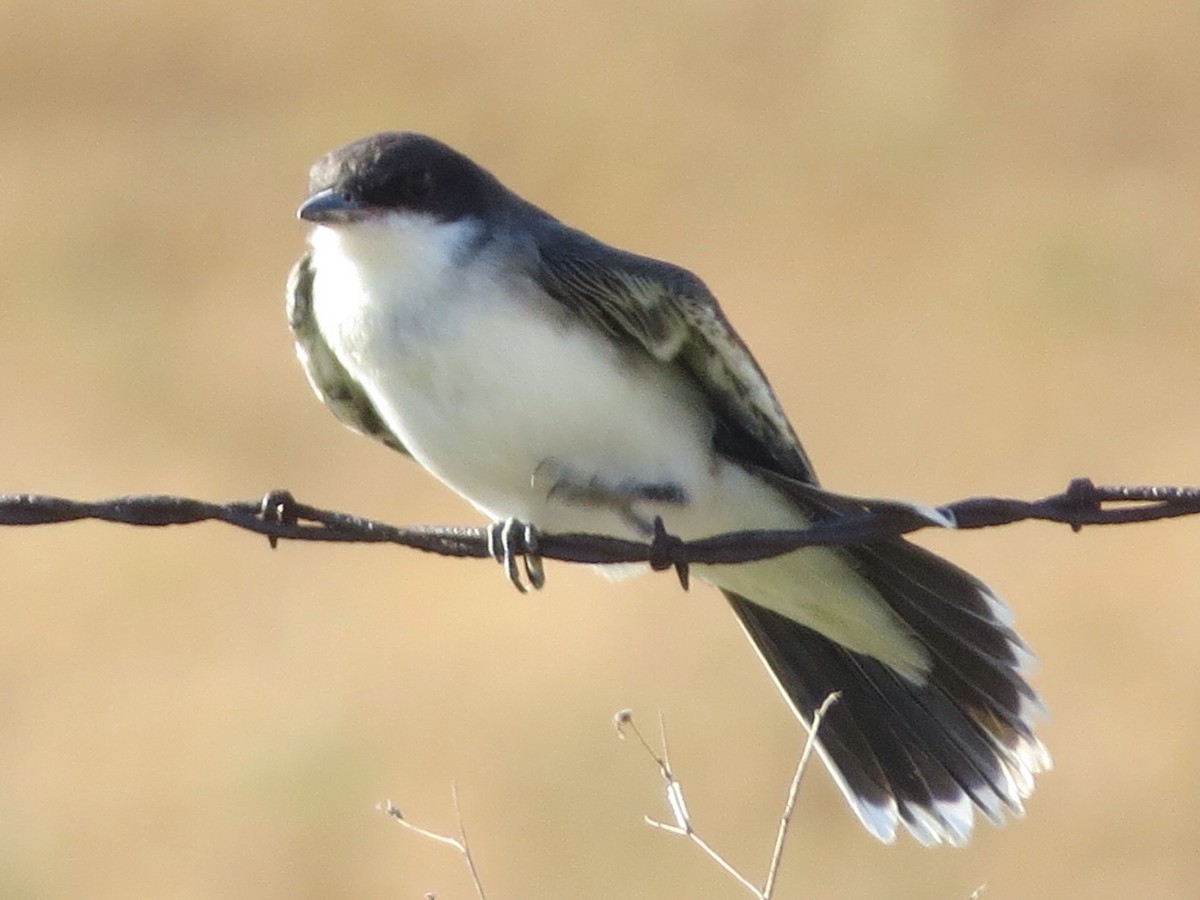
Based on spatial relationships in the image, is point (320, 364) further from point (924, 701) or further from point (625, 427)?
point (924, 701)

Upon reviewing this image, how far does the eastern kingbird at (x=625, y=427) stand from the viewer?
6305mm

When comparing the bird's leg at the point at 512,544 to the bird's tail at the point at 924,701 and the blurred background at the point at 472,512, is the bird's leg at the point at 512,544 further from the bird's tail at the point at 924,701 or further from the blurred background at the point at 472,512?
the blurred background at the point at 472,512

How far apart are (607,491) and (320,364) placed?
88 cm

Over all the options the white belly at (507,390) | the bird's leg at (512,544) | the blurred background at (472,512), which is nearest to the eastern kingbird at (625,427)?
the white belly at (507,390)

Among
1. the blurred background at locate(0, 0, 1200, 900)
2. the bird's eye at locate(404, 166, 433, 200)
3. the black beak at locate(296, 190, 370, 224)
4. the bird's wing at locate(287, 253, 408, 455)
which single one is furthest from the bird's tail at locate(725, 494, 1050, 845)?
the blurred background at locate(0, 0, 1200, 900)

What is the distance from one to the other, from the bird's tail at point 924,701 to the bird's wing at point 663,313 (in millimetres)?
575

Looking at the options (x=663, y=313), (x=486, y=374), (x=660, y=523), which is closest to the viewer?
(x=660, y=523)

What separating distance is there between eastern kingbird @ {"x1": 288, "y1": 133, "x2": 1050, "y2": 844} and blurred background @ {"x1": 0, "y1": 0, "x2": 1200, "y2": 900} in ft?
15.7

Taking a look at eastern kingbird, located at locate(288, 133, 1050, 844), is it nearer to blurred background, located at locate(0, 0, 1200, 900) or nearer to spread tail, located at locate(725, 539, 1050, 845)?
spread tail, located at locate(725, 539, 1050, 845)

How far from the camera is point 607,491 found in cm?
656

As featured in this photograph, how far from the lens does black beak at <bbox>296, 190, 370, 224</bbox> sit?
21.3 feet

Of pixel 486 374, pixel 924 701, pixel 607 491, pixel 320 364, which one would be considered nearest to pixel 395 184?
pixel 320 364

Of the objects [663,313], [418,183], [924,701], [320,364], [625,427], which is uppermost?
[418,183]

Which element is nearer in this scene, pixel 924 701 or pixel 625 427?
pixel 625 427
